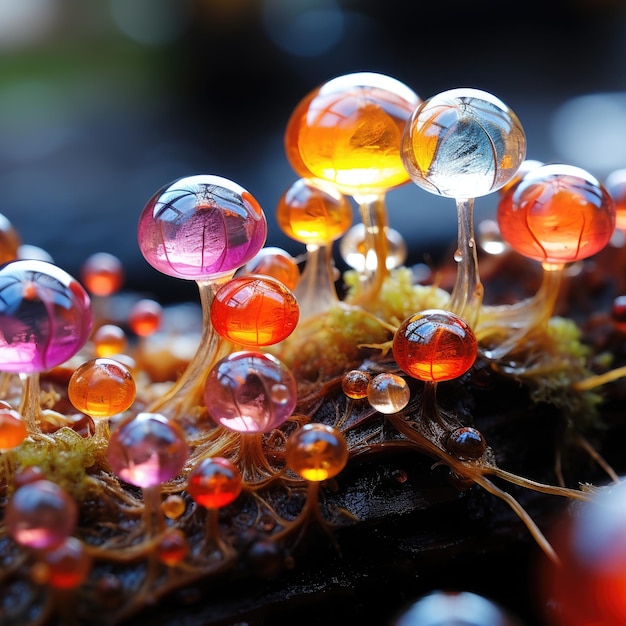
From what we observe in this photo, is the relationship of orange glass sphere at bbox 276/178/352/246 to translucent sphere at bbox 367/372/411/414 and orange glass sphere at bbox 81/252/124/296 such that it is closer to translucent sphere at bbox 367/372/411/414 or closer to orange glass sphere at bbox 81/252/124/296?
translucent sphere at bbox 367/372/411/414

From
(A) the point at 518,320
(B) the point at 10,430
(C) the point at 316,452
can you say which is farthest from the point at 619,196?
(B) the point at 10,430

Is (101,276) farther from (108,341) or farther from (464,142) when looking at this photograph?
(464,142)

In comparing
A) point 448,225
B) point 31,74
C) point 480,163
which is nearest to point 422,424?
point 480,163

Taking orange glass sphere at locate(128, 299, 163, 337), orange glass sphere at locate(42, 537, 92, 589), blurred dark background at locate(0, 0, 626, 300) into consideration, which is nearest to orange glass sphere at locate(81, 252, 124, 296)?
orange glass sphere at locate(128, 299, 163, 337)

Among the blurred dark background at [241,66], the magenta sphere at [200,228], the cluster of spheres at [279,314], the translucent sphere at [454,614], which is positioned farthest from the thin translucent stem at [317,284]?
the blurred dark background at [241,66]

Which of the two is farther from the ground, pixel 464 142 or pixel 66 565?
pixel 464 142

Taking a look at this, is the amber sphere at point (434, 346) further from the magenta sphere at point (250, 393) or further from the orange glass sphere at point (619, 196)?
the orange glass sphere at point (619, 196)
